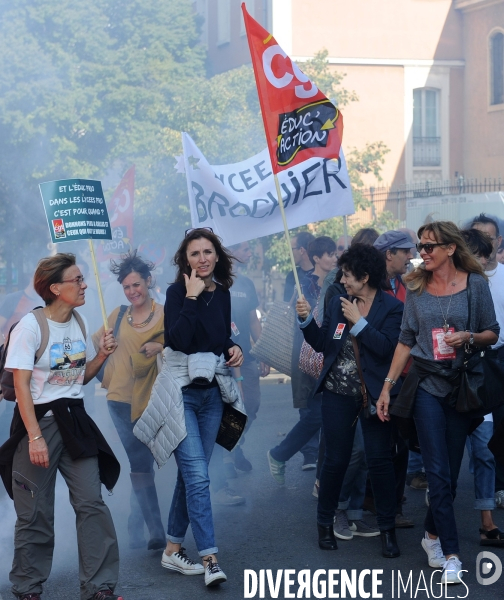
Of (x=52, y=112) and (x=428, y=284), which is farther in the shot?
(x=52, y=112)

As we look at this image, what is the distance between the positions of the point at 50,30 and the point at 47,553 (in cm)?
2335

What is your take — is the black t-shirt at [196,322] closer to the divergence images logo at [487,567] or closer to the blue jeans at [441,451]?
the blue jeans at [441,451]

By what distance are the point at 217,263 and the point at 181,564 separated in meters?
1.65

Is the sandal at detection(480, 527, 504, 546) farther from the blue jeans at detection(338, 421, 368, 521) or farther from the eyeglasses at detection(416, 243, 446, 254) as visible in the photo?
the eyeglasses at detection(416, 243, 446, 254)

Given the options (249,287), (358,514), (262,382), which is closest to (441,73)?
(262,382)

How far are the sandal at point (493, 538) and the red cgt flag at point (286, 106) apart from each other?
2.53 metres

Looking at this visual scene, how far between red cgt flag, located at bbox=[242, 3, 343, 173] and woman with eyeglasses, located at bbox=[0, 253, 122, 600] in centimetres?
197

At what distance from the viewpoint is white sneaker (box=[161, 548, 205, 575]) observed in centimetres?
513

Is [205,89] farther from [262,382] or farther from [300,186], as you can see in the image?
[300,186]

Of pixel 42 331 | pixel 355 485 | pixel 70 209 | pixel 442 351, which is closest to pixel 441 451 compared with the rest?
pixel 442 351

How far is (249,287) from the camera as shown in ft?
27.5

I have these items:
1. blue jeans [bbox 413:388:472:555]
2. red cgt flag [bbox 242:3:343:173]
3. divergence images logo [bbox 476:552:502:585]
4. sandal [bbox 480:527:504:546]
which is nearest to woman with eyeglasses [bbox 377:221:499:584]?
blue jeans [bbox 413:388:472:555]

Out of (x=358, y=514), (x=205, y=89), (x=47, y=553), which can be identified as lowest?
(x=358, y=514)

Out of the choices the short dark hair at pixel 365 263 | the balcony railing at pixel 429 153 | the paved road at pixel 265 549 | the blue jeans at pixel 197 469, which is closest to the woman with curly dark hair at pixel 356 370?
the short dark hair at pixel 365 263
